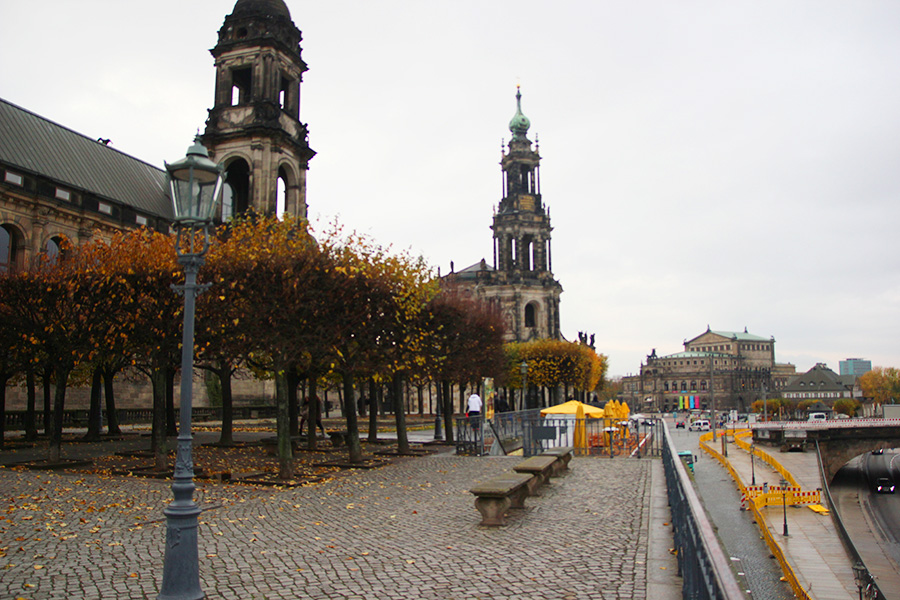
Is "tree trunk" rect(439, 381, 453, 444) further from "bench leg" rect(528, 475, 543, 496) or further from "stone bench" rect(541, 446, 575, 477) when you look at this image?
"bench leg" rect(528, 475, 543, 496)

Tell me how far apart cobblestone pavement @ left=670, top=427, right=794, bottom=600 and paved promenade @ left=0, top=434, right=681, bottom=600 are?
9.48ft

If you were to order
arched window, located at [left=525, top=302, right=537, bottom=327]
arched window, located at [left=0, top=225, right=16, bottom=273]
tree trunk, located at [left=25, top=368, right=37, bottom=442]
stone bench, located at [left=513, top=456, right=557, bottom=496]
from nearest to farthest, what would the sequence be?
stone bench, located at [left=513, top=456, right=557, bottom=496], tree trunk, located at [left=25, top=368, right=37, bottom=442], arched window, located at [left=0, top=225, right=16, bottom=273], arched window, located at [left=525, top=302, right=537, bottom=327]

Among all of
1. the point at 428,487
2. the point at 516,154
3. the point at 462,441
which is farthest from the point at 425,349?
the point at 516,154

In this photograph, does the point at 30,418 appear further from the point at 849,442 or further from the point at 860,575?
the point at 849,442

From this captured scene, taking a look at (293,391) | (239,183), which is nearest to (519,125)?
(239,183)

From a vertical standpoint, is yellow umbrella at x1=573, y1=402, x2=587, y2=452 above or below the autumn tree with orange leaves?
below

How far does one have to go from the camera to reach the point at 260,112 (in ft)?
165

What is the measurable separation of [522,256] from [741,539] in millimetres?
70086

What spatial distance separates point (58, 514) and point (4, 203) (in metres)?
33.0

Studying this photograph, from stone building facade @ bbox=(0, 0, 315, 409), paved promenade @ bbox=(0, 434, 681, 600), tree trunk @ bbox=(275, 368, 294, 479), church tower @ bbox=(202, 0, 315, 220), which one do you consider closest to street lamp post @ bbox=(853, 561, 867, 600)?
paved promenade @ bbox=(0, 434, 681, 600)

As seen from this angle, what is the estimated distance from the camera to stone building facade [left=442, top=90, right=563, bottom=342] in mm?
92312

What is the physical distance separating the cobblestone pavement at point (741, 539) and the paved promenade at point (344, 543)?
2.89 m

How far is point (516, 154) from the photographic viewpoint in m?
98.8

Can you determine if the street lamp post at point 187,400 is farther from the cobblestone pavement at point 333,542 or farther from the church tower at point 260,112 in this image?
the church tower at point 260,112
